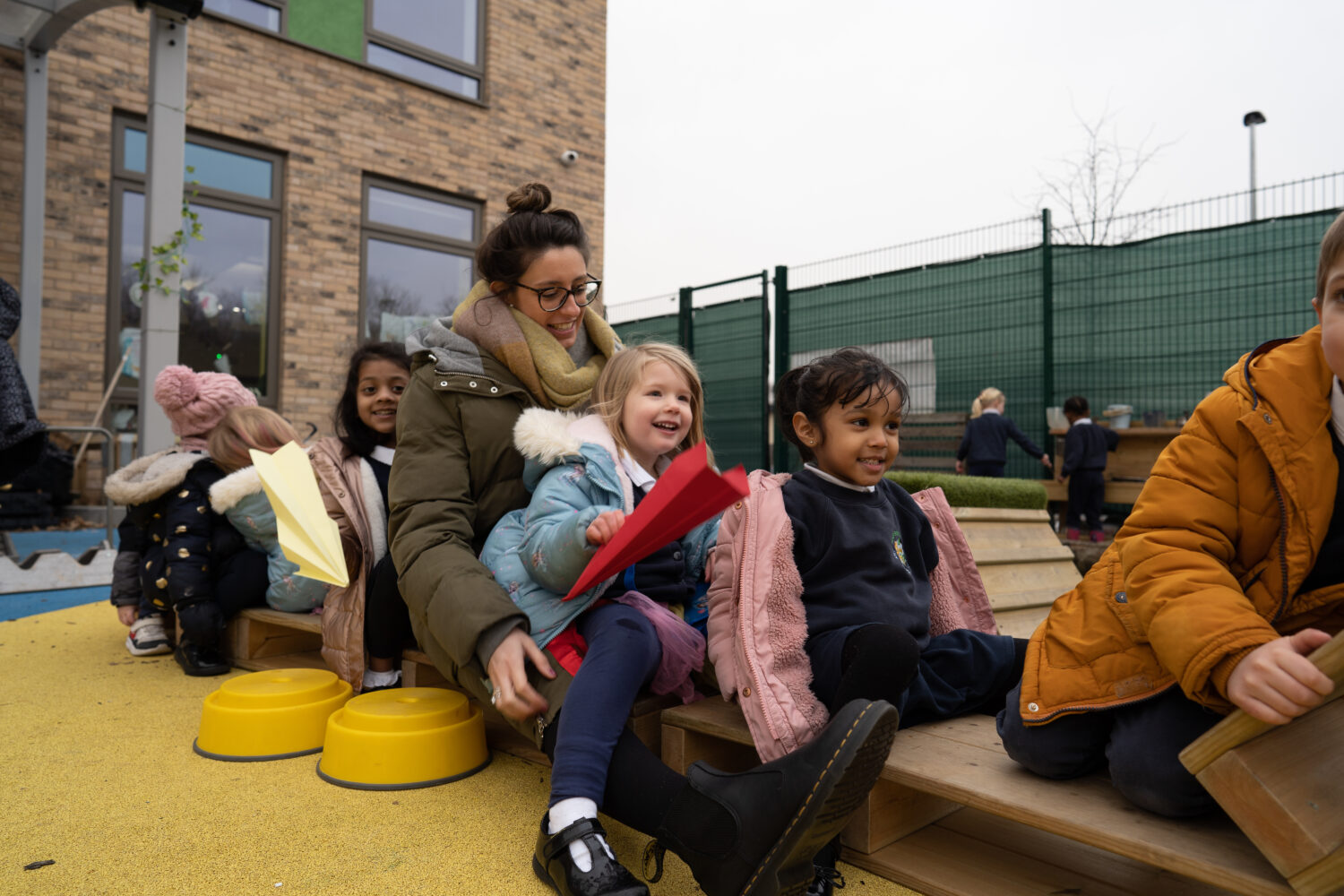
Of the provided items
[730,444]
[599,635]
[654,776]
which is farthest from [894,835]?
[730,444]

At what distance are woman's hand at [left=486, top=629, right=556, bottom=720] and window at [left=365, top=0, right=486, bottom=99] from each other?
8.53m

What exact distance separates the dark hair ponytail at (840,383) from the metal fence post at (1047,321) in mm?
6032

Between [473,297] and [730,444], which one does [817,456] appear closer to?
[473,297]

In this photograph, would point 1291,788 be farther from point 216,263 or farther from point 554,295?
point 216,263

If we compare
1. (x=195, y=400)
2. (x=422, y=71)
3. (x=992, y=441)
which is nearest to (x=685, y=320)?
(x=422, y=71)

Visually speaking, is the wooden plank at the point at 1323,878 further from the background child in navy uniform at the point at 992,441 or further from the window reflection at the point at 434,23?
the window reflection at the point at 434,23

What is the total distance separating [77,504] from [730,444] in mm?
6493

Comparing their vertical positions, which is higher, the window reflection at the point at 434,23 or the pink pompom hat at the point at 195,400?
the window reflection at the point at 434,23

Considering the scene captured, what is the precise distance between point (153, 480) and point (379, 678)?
1.40 metres

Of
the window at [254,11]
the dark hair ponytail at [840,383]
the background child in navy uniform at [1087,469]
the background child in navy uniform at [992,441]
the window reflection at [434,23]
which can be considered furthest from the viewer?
the window reflection at [434,23]

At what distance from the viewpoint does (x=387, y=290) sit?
8688mm

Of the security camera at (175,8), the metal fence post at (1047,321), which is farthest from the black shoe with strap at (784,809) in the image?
the metal fence post at (1047,321)

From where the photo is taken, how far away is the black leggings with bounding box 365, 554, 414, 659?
2543 millimetres

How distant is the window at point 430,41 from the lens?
28.3 feet
